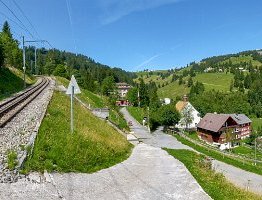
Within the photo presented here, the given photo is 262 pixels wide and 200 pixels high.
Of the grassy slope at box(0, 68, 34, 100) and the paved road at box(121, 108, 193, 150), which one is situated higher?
the grassy slope at box(0, 68, 34, 100)

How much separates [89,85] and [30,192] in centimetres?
13566

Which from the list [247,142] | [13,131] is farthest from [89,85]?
[13,131]

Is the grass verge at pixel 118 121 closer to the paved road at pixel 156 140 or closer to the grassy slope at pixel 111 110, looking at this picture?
the grassy slope at pixel 111 110

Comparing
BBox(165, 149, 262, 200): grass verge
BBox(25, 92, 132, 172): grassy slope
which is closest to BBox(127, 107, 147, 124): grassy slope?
BBox(25, 92, 132, 172): grassy slope

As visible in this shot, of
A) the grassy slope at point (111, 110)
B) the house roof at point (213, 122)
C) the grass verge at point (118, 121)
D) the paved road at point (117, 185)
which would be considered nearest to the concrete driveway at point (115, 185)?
the paved road at point (117, 185)

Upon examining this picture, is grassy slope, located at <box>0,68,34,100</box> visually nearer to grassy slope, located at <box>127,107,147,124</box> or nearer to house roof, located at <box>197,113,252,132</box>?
grassy slope, located at <box>127,107,147,124</box>

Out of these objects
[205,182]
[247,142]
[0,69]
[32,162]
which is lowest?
[247,142]

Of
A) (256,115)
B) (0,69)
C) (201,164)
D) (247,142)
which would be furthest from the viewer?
(256,115)

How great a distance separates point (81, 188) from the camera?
44.0 ft

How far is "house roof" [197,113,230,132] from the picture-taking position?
325 feet

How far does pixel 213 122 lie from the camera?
102m

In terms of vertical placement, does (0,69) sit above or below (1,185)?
above

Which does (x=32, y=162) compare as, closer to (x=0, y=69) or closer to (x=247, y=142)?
(x=0, y=69)

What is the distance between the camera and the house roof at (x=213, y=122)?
325 ft
